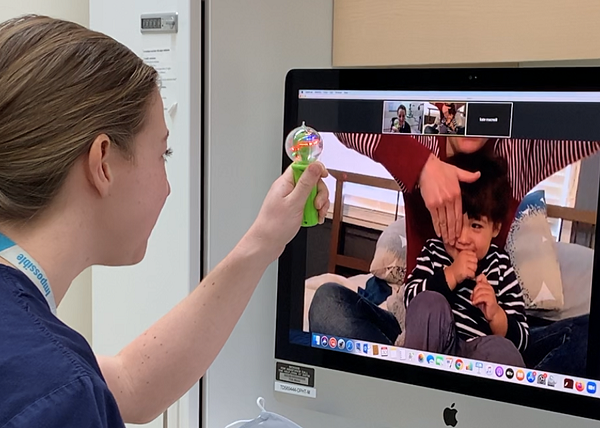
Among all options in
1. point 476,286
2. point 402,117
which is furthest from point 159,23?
point 476,286

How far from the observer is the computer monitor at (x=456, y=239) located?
88cm

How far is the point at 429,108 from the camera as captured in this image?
0.95m

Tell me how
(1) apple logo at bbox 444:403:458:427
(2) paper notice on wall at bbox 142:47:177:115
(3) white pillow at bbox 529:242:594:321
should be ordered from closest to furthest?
(3) white pillow at bbox 529:242:594:321 < (1) apple logo at bbox 444:403:458:427 < (2) paper notice on wall at bbox 142:47:177:115

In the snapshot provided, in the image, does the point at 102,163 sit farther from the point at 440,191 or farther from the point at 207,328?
the point at 440,191

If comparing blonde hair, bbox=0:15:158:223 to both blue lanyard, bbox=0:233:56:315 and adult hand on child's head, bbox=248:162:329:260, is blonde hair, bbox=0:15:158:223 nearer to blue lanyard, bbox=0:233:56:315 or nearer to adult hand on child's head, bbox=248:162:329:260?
blue lanyard, bbox=0:233:56:315

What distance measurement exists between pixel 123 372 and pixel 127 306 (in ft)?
0.64

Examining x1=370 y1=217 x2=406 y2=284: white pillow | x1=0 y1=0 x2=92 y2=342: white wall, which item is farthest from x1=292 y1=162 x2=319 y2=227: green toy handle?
x1=0 y1=0 x2=92 y2=342: white wall

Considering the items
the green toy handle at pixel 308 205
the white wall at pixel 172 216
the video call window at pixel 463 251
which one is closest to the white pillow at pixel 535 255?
the video call window at pixel 463 251

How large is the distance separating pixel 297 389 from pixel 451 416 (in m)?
0.24

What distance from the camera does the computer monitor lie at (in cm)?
88

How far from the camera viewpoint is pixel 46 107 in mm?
685

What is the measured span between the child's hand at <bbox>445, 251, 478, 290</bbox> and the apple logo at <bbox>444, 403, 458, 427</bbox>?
180 millimetres

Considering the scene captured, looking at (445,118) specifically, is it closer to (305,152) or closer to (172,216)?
(305,152)

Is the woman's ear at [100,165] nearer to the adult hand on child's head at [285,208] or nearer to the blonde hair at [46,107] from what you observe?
the blonde hair at [46,107]
